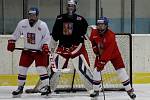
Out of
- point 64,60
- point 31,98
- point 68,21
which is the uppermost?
point 68,21

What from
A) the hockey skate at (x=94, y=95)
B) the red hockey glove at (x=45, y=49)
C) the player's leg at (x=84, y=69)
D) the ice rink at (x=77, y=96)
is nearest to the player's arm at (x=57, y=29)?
the red hockey glove at (x=45, y=49)

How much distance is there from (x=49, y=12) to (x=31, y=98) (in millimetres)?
7881

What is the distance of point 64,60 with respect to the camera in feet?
27.3

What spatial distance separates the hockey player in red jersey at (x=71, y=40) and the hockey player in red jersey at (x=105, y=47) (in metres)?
0.45

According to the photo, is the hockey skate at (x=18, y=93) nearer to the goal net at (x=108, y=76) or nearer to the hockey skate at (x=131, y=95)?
the goal net at (x=108, y=76)

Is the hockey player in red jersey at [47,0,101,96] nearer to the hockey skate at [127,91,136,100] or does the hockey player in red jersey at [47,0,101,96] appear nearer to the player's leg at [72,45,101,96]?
the player's leg at [72,45,101,96]

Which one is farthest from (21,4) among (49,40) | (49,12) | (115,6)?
(49,40)

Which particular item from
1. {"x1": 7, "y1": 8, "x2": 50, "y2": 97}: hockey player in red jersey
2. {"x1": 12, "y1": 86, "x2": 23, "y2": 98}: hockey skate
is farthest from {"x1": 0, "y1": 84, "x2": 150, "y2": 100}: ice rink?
{"x1": 7, "y1": 8, "x2": 50, "y2": 97}: hockey player in red jersey

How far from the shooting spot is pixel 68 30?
8211mm

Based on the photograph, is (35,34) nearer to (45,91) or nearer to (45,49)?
(45,49)

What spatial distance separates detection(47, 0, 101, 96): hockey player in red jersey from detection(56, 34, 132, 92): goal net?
0.67 meters

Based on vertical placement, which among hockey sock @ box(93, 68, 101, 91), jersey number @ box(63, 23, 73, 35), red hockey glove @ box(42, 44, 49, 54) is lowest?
hockey sock @ box(93, 68, 101, 91)

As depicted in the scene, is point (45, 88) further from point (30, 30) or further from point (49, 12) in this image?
point (49, 12)

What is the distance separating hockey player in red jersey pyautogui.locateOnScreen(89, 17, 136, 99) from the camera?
763 cm
